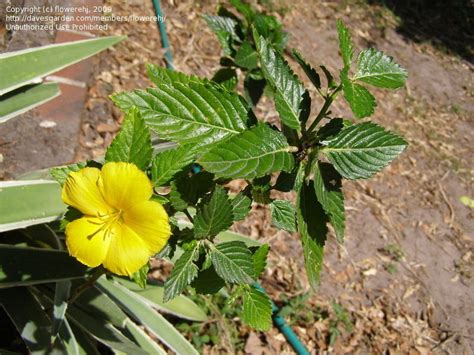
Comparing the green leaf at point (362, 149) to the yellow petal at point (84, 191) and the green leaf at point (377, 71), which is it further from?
the yellow petal at point (84, 191)

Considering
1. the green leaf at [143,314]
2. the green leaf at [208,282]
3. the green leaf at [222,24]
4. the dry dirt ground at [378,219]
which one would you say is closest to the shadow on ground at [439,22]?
the dry dirt ground at [378,219]

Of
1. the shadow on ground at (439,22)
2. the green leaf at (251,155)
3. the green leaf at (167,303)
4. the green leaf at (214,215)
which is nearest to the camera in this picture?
the green leaf at (251,155)

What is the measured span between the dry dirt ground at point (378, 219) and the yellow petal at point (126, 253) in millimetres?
1385

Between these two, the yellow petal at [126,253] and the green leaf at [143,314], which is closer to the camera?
the yellow petal at [126,253]

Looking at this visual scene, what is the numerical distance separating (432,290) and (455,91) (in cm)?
230

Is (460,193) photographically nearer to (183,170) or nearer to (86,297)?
(86,297)

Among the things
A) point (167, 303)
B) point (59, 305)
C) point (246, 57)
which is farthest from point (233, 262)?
point (167, 303)

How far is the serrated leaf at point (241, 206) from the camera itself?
3.43 feet

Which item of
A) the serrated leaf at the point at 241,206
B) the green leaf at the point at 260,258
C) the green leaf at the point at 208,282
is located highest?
the serrated leaf at the point at 241,206

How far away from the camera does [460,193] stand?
11.8ft

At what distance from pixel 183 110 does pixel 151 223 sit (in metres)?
0.21

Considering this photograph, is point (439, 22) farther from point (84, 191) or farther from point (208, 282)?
point (84, 191)

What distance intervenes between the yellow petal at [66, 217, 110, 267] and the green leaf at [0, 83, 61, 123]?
1023mm

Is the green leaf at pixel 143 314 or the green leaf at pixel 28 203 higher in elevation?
the green leaf at pixel 28 203
